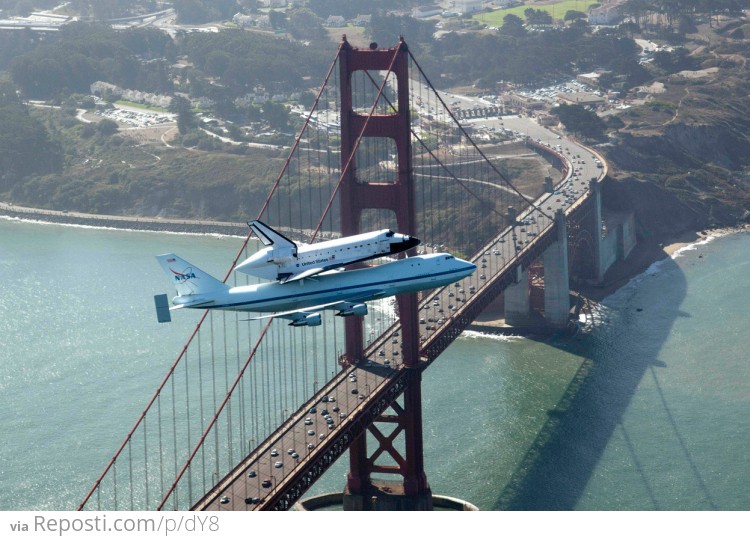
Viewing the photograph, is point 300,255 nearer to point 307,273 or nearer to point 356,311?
point 307,273

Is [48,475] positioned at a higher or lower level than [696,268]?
higher

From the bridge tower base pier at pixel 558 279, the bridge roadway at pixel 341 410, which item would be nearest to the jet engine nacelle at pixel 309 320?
the bridge roadway at pixel 341 410

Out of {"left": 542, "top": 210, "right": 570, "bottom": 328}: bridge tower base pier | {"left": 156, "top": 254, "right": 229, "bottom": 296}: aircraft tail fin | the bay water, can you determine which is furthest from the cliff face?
{"left": 156, "top": 254, "right": 229, "bottom": 296}: aircraft tail fin

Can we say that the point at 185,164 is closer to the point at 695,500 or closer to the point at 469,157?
the point at 469,157

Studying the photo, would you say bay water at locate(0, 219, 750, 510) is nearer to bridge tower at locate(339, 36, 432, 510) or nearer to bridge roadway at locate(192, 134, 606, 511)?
bridge tower at locate(339, 36, 432, 510)

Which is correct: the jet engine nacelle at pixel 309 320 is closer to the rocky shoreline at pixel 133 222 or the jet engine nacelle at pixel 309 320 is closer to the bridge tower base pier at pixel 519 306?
the bridge tower base pier at pixel 519 306

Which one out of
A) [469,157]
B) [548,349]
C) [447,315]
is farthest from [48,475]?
[469,157]
